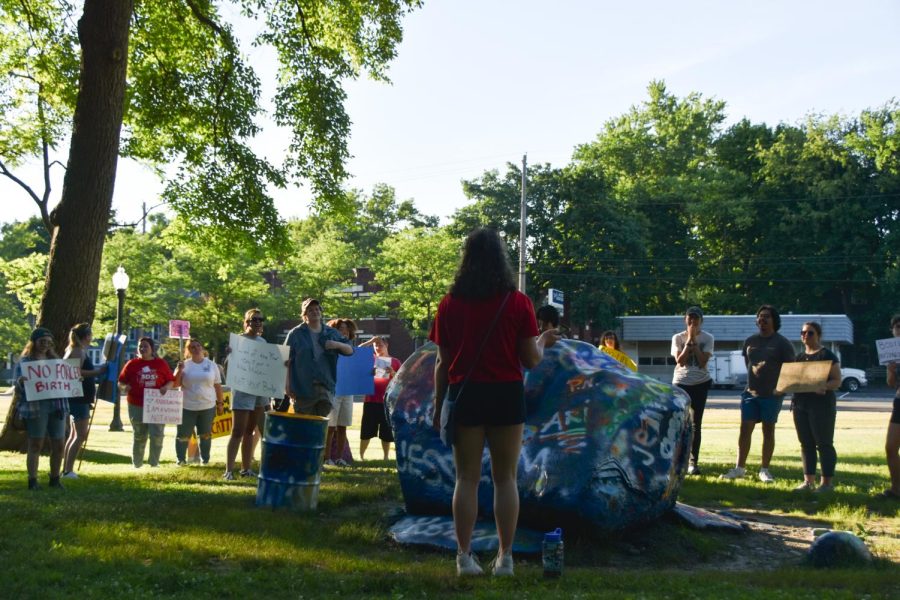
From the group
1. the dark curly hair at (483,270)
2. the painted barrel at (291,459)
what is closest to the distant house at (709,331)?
the painted barrel at (291,459)

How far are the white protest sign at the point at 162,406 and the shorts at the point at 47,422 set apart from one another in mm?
2735

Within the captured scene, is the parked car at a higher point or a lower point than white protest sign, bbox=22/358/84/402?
higher

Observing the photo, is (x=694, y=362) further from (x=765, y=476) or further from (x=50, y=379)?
(x=50, y=379)

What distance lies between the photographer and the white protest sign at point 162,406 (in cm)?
1244

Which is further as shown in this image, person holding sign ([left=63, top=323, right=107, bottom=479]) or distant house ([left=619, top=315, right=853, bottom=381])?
distant house ([left=619, top=315, right=853, bottom=381])

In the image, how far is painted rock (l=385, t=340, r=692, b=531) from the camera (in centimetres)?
662

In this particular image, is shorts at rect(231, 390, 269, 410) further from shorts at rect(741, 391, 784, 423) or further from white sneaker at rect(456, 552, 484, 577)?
shorts at rect(741, 391, 784, 423)

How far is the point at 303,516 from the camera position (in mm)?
7797

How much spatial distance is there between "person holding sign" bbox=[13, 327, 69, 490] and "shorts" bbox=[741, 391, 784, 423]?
24.0ft

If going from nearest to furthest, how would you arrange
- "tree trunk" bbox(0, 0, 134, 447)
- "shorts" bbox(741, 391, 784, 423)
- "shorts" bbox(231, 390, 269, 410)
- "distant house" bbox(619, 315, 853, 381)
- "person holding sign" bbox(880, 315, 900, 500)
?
"person holding sign" bbox(880, 315, 900, 500) → "shorts" bbox(231, 390, 269, 410) → "shorts" bbox(741, 391, 784, 423) → "tree trunk" bbox(0, 0, 134, 447) → "distant house" bbox(619, 315, 853, 381)

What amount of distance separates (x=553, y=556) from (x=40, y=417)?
603 cm

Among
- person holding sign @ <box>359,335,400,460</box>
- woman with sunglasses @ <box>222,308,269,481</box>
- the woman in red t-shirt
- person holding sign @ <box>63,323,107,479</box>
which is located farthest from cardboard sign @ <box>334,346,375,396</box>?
the woman in red t-shirt

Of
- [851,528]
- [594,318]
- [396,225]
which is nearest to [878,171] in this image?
[594,318]

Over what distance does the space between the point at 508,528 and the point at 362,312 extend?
52.0 metres
